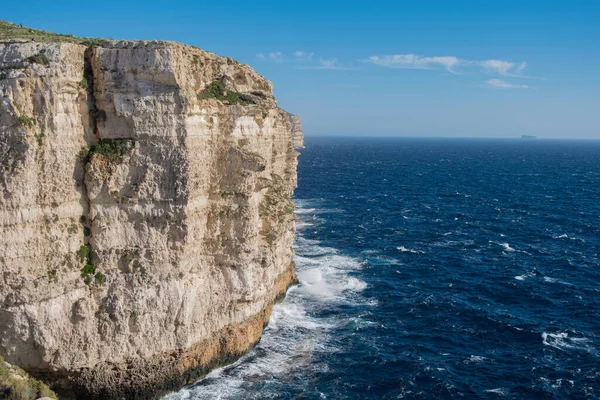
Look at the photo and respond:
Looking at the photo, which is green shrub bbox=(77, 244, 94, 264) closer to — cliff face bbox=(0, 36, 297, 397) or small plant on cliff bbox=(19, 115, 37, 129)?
cliff face bbox=(0, 36, 297, 397)

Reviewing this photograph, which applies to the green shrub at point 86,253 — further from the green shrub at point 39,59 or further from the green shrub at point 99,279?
the green shrub at point 39,59

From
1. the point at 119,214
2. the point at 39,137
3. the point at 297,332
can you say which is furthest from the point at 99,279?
the point at 297,332

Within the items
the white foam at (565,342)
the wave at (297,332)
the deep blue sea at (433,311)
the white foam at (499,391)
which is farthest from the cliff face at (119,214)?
the white foam at (565,342)

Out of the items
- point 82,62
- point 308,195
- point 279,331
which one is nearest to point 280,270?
point 279,331

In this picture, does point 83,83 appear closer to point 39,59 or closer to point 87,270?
point 39,59

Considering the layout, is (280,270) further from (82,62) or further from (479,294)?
(82,62)

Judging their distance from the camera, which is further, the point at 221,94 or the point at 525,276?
the point at 525,276
